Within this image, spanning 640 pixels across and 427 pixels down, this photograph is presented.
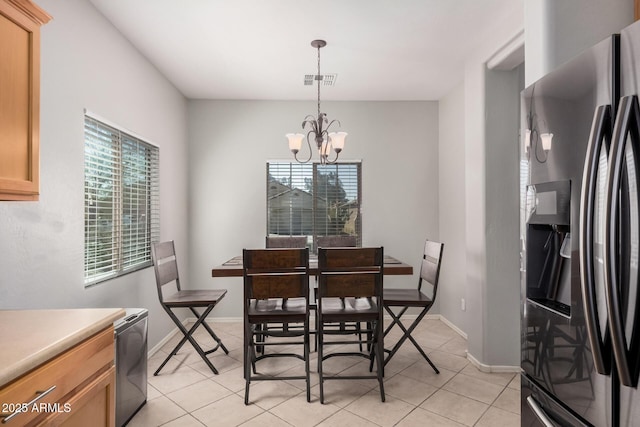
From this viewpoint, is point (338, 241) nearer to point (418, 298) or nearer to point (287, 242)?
point (287, 242)

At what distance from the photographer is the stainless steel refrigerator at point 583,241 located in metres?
0.93

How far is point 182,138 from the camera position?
163 inches

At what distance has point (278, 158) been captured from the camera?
14.4 feet

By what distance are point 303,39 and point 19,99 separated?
2066mm

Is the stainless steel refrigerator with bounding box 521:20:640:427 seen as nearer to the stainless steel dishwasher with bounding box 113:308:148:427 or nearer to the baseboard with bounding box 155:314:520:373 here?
the baseboard with bounding box 155:314:520:373

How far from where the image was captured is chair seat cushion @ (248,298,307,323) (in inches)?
98.2

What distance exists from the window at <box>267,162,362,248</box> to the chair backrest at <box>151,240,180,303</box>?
139 cm

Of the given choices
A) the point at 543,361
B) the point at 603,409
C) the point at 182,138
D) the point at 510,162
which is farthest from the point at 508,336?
the point at 182,138

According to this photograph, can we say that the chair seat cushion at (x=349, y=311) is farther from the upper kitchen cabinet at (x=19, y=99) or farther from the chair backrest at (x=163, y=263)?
the upper kitchen cabinet at (x=19, y=99)

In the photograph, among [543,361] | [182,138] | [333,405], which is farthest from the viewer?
[182,138]

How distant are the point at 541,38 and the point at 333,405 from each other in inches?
96.6

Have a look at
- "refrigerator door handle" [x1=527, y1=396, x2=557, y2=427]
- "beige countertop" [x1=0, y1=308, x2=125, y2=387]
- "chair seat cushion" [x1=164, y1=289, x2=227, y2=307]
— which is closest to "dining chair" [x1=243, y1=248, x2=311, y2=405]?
"chair seat cushion" [x1=164, y1=289, x2=227, y2=307]

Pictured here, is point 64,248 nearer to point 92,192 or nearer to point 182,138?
point 92,192

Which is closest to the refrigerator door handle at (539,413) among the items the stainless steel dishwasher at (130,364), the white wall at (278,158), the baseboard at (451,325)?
the stainless steel dishwasher at (130,364)
